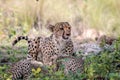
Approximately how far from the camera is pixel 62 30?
8.27m

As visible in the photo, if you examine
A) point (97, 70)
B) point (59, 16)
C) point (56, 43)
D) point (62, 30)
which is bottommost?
point (97, 70)

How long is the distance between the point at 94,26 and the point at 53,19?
3.79ft

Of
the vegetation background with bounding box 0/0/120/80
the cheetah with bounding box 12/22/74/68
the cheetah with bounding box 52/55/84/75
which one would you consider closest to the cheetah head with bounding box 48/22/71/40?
the cheetah with bounding box 12/22/74/68

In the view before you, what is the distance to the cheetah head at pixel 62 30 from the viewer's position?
8234 millimetres

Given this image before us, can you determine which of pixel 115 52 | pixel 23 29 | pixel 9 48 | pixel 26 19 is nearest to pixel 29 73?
pixel 115 52

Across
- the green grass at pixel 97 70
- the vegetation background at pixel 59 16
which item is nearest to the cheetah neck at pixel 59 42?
the green grass at pixel 97 70

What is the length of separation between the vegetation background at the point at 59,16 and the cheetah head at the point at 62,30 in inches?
129

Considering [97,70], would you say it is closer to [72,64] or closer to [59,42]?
[72,64]

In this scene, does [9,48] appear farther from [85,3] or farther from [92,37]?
[85,3]

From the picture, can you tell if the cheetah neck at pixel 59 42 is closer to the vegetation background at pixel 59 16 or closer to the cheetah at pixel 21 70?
the cheetah at pixel 21 70

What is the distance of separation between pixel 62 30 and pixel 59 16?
5041 millimetres

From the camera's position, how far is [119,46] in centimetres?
704

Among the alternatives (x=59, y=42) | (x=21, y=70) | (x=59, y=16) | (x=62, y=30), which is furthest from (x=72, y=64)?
(x=59, y=16)

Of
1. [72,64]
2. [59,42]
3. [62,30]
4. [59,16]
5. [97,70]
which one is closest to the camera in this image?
[97,70]
